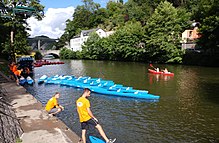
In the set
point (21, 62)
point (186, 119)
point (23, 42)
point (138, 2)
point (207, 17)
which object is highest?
point (138, 2)

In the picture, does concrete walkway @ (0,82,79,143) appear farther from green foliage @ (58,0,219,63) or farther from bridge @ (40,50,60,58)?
bridge @ (40,50,60,58)

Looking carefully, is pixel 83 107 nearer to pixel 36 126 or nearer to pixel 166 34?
pixel 36 126

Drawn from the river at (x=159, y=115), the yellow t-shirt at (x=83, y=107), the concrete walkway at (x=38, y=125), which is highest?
the yellow t-shirt at (x=83, y=107)

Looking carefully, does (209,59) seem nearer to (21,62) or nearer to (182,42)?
(182,42)

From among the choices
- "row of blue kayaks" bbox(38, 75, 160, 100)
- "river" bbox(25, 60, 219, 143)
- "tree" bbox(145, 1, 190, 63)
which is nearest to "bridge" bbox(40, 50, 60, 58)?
"tree" bbox(145, 1, 190, 63)

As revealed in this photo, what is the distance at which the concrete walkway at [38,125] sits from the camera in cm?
917

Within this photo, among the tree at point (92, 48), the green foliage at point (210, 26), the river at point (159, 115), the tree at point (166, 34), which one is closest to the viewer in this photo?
the river at point (159, 115)

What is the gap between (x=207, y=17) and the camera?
4031cm

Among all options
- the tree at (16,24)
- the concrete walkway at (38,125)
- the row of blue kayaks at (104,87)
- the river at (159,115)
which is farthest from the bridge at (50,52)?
the concrete walkway at (38,125)

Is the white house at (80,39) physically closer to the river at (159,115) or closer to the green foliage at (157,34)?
the green foliage at (157,34)

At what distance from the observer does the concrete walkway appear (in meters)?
9.17

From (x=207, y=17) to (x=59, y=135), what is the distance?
38449 mm

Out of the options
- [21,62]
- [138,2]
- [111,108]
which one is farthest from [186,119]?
[138,2]

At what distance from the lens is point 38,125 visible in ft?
35.1
